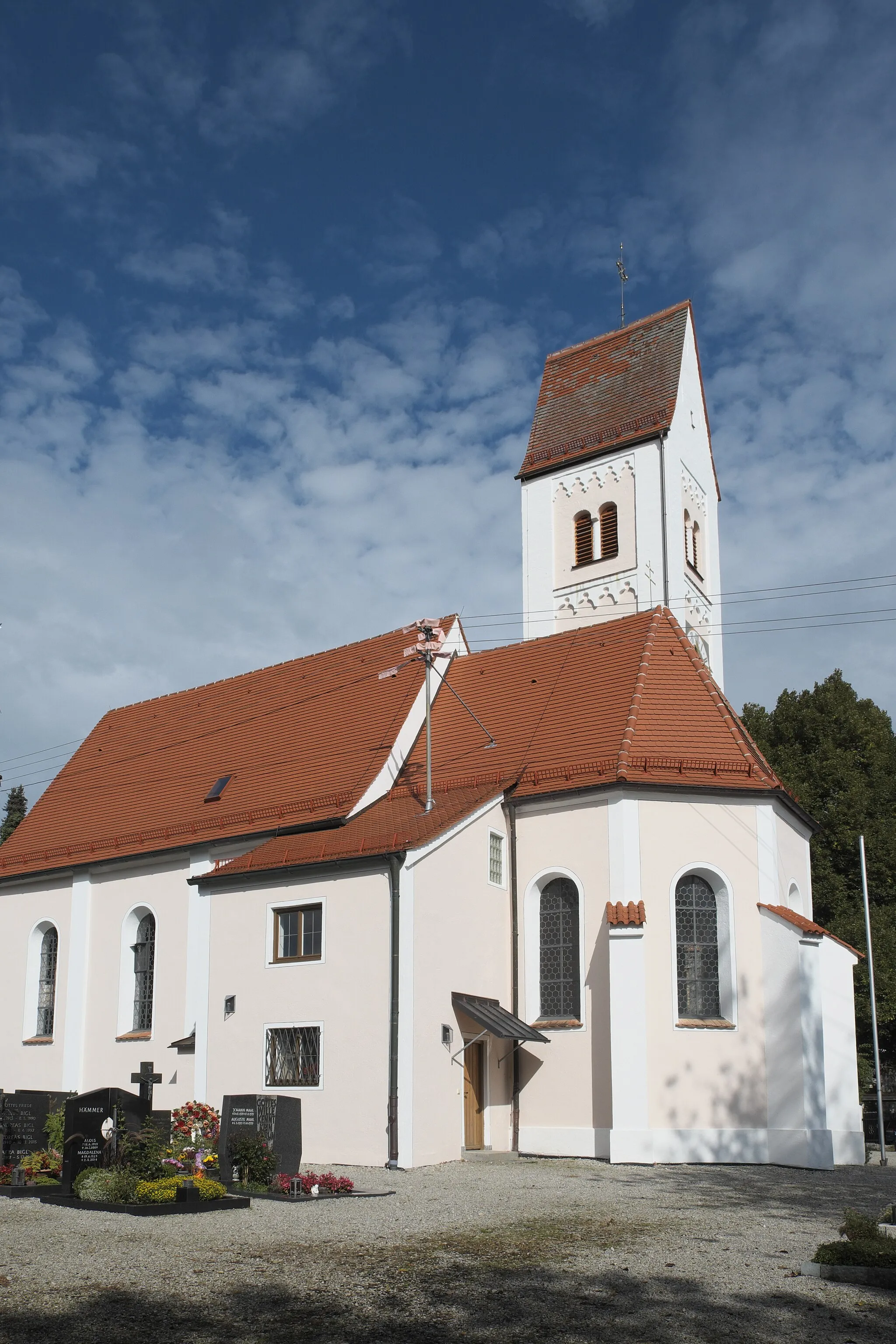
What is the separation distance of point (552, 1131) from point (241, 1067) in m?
5.37

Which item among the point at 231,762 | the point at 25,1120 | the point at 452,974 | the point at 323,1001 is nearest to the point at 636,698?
the point at 452,974

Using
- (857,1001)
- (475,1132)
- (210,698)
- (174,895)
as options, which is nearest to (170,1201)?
(475,1132)

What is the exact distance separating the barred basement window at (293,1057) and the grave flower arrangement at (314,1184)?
4595mm

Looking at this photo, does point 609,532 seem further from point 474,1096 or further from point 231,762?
point 474,1096

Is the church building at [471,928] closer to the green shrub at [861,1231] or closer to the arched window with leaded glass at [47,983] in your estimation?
the arched window with leaded glass at [47,983]

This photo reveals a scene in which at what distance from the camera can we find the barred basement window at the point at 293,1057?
792 inches

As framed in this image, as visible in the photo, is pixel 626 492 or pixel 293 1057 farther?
pixel 626 492

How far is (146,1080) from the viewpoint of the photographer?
1639cm

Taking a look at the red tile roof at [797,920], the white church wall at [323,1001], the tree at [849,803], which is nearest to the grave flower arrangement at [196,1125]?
the white church wall at [323,1001]

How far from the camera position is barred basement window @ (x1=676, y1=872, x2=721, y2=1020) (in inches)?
812

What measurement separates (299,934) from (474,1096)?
403cm

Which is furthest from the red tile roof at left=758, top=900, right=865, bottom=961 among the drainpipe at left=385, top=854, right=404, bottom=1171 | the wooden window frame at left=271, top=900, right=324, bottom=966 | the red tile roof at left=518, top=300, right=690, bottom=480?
the red tile roof at left=518, top=300, right=690, bottom=480

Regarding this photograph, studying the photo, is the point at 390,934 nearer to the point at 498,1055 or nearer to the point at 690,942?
the point at 498,1055

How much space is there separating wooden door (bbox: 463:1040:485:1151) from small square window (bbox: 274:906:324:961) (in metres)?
3.09
